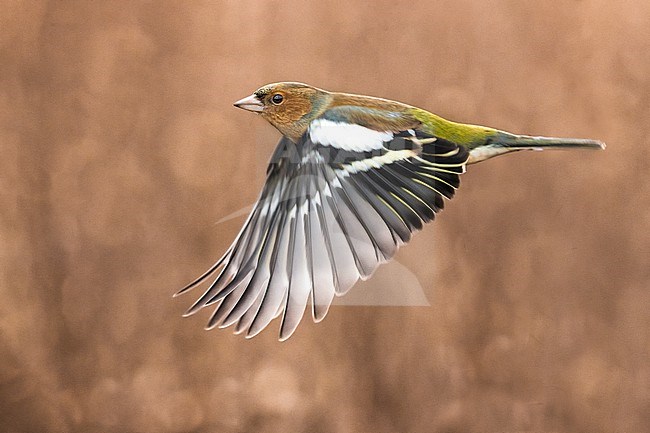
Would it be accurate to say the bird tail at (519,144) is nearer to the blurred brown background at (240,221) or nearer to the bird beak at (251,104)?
the blurred brown background at (240,221)

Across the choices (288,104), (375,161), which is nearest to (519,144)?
(375,161)

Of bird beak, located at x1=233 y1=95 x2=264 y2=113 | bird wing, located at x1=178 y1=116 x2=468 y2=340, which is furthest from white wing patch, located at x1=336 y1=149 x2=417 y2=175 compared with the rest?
bird beak, located at x1=233 y1=95 x2=264 y2=113

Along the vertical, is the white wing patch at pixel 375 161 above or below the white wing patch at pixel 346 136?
below

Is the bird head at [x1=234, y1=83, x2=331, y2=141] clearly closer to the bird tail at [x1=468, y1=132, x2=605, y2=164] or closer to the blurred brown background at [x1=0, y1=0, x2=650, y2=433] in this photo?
the blurred brown background at [x1=0, y1=0, x2=650, y2=433]

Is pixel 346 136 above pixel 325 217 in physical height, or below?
above

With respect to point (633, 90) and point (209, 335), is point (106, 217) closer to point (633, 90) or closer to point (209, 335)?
point (209, 335)

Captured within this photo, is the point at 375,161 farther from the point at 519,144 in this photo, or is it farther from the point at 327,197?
the point at 519,144

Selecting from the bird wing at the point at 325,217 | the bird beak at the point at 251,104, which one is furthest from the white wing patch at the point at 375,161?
the bird beak at the point at 251,104
